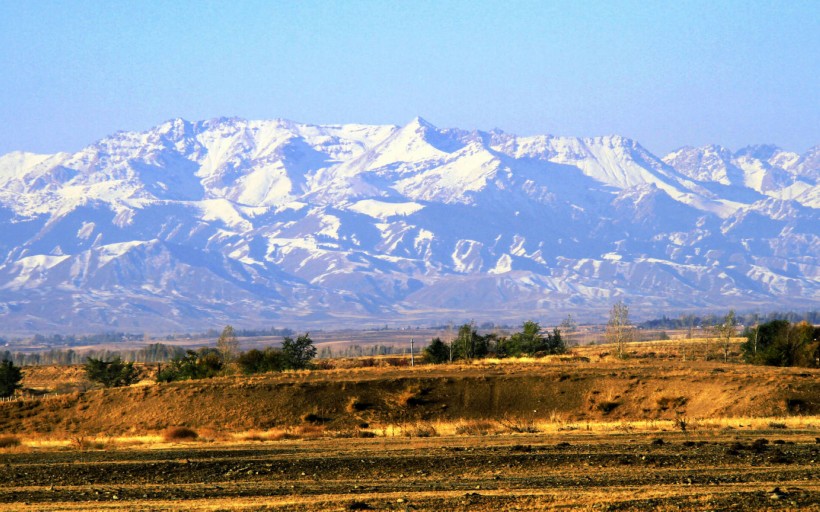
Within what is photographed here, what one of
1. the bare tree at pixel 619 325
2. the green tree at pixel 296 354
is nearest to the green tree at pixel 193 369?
the green tree at pixel 296 354

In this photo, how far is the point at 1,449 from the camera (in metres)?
42.9

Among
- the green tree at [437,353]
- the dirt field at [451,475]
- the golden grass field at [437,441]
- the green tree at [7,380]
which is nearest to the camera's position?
the dirt field at [451,475]

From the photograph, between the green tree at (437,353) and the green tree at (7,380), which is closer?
the green tree at (7,380)

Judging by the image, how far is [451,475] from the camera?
28.6m

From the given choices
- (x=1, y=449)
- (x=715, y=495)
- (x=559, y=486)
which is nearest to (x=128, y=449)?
(x=1, y=449)

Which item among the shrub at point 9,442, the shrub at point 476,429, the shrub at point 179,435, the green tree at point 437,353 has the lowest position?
the shrub at point 9,442

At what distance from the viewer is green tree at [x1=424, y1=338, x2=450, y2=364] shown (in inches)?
3684

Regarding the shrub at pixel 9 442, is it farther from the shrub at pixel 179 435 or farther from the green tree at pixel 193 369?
the green tree at pixel 193 369

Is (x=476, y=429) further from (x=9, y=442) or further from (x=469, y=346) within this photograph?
(x=469, y=346)

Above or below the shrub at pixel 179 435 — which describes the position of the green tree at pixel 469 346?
above

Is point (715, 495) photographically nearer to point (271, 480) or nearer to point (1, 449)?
point (271, 480)

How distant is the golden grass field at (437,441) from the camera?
25047 mm

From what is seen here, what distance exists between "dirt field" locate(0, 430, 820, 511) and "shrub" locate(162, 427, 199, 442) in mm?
7626

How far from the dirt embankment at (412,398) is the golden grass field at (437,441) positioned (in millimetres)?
114
